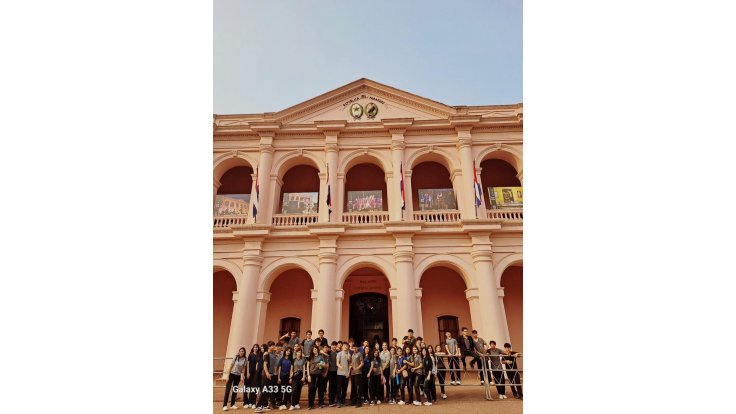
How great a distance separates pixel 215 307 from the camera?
14.3 m

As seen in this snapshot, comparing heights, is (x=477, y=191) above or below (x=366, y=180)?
below

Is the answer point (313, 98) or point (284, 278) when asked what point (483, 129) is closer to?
point (313, 98)

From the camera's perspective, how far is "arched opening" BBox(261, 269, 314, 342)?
14648 millimetres

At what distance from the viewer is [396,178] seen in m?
14.2

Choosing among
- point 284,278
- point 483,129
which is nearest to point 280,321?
point 284,278

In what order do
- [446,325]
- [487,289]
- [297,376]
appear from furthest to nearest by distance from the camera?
[446,325] < [487,289] < [297,376]

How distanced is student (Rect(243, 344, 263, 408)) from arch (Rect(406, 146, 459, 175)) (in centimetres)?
913

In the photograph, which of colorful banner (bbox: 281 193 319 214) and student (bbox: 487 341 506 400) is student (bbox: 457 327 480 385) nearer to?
student (bbox: 487 341 506 400)

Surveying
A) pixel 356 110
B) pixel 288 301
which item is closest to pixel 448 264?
pixel 288 301

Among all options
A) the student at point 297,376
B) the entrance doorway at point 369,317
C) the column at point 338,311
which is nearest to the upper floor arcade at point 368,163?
the column at point 338,311

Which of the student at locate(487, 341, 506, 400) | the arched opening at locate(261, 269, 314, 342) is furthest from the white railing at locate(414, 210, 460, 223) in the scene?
the arched opening at locate(261, 269, 314, 342)

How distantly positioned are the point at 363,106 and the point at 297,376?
10.9 m

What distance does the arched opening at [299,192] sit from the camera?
14.1 m

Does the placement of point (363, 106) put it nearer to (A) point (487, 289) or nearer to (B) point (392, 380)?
(A) point (487, 289)
